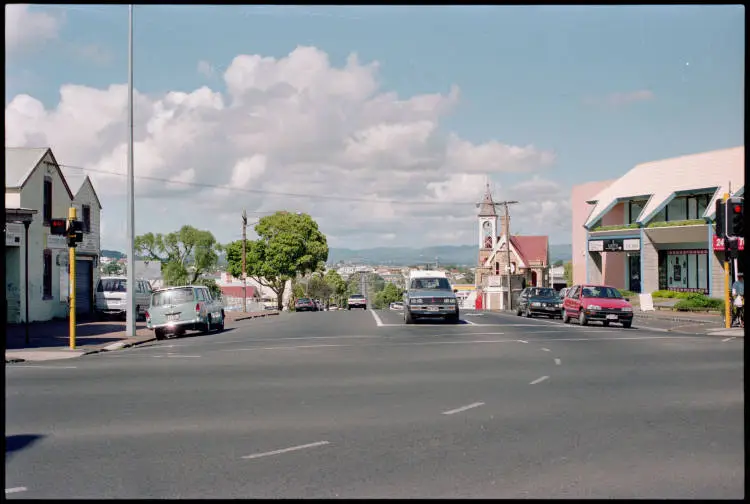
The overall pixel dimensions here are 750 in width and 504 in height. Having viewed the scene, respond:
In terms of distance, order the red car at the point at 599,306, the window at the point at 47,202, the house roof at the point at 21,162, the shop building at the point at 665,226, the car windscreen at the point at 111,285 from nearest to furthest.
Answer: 1. the red car at the point at 599,306
2. the house roof at the point at 21,162
3. the window at the point at 47,202
4. the car windscreen at the point at 111,285
5. the shop building at the point at 665,226

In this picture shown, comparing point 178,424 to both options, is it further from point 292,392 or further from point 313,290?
point 313,290

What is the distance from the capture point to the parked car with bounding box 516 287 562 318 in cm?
4031

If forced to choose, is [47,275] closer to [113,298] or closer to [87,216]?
[113,298]

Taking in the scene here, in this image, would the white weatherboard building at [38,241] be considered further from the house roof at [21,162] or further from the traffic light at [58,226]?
the traffic light at [58,226]

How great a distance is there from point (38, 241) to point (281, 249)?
40.6 m

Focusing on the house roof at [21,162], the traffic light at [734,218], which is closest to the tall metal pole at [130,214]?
the house roof at [21,162]

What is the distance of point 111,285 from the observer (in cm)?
3934

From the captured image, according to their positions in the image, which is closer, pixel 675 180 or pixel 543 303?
pixel 543 303

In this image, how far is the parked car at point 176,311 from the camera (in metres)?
28.6

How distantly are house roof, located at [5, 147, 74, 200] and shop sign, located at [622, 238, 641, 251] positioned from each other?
3413 centimetres

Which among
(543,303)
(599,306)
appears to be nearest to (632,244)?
(543,303)

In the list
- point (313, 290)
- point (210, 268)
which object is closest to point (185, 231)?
point (210, 268)

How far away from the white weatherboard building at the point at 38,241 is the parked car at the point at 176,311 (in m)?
7.50

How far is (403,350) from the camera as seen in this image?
2133 centimetres
